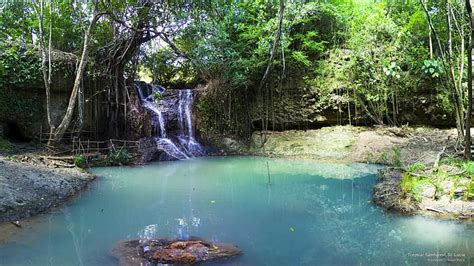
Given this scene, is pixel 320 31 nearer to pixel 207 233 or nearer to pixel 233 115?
pixel 233 115

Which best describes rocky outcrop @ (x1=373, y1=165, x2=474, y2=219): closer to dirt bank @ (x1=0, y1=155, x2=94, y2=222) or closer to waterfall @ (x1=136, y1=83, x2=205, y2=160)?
dirt bank @ (x1=0, y1=155, x2=94, y2=222)

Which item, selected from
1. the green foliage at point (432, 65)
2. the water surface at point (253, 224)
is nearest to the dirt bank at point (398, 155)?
the water surface at point (253, 224)

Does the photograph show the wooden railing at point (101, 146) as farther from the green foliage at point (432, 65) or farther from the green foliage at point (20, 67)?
the green foliage at point (432, 65)

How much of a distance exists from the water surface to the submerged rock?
19 cm

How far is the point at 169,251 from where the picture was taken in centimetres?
474

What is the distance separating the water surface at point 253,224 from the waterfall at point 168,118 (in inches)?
176

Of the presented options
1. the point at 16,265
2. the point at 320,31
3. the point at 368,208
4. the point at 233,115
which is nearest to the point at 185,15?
the point at 233,115

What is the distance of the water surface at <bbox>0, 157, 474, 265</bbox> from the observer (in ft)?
15.9

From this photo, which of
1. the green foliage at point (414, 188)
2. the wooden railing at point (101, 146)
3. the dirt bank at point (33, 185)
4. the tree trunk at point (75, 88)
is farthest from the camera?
the wooden railing at point (101, 146)

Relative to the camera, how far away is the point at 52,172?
348 inches

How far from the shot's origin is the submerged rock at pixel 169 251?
4.56 meters

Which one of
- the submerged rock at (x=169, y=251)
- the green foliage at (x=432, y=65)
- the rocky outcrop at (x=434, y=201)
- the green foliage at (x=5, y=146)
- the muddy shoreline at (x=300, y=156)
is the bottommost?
the submerged rock at (x=169, y=251)

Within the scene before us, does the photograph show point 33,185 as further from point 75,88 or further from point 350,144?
point 350,144

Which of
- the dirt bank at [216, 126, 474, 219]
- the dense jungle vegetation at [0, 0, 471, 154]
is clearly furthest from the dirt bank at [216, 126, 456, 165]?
the dense jungle vegetation at [0, 0, 471, 154]
